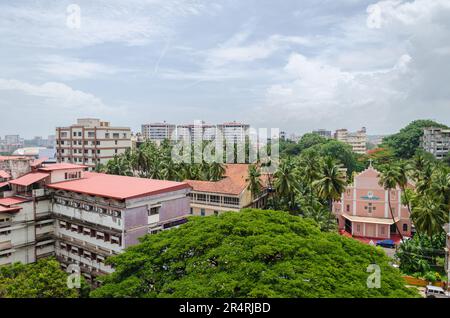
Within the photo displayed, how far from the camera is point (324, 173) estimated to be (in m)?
33.3

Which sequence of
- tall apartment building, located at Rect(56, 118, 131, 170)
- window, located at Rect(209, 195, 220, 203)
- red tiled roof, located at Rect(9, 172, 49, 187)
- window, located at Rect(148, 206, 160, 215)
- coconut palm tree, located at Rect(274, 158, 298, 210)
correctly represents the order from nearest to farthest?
window, located at Rect(148, 206, 160, 215), red tiled roof, located at Rect(9, 172, 49, 187), coconut palm tree, located at Rect(274, 158, 298, 210), window, located at Rect(209, 195, 220, 203), tall apartment building, located at Rect(56, 118, 131, 170)

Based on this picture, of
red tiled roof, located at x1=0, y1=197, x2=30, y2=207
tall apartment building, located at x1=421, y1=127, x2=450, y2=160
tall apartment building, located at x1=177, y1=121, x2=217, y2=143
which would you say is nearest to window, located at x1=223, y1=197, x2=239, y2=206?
red tiled roof, located at x1=0, y1=197, x2=30, y2=207

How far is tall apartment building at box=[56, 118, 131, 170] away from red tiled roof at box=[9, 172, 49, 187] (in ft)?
108

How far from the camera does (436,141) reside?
8550 cm

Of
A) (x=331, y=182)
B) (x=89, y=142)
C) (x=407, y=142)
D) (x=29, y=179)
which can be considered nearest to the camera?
(x=29, y=179)

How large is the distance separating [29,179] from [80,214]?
5489 millimetres

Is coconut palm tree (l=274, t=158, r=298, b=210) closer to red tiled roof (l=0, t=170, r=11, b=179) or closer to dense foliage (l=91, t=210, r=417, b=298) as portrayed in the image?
dense foliage (l=91, t=210, r=417, b=298)

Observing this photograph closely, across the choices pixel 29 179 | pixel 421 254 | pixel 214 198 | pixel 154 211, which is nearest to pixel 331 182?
pixel 421 254

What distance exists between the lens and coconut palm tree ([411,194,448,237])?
2703 cm

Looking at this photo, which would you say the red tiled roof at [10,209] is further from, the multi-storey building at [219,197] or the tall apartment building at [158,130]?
the tall apartment building at [158,130]

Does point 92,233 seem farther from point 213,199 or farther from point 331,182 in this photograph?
point 331,182

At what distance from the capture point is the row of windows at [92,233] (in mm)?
23562
